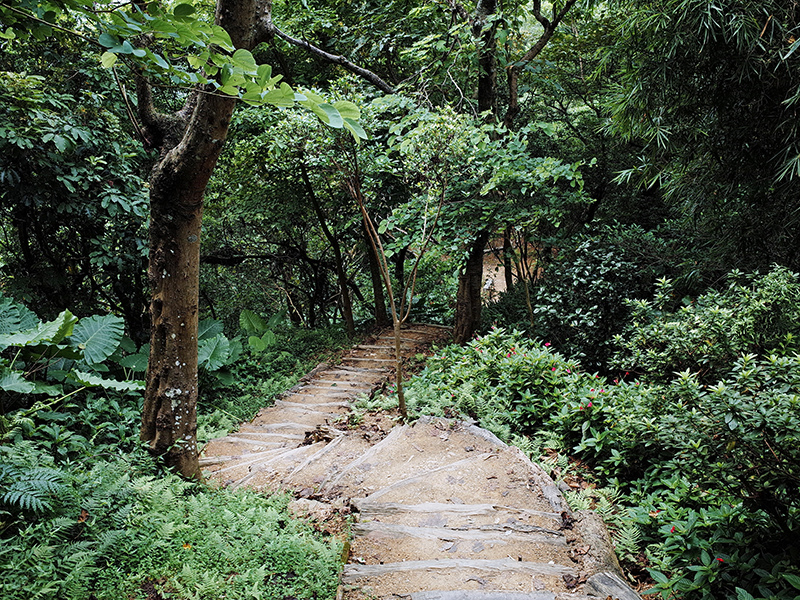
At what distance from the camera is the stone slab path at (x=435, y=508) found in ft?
7.61

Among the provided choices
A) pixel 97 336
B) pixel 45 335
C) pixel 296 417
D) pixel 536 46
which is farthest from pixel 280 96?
pixel 536 46

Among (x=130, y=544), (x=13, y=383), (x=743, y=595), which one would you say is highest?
(x=13, y=383)

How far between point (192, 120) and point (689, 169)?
597 cm

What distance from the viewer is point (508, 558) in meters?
2.48

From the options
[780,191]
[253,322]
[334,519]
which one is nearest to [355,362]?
[253,322]

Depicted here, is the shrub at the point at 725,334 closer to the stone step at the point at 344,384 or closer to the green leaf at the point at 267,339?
the stone step at the point at 344,384

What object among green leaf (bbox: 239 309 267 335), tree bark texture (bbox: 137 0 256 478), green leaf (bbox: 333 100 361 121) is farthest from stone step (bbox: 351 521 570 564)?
green leaf (bbox: 239 309 267 335)

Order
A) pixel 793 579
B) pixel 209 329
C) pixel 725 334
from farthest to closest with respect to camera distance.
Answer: pixel 209 329 < pixel 725 334 < pixel 793 579

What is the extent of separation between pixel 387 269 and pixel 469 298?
251cm

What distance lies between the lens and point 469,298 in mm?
7219

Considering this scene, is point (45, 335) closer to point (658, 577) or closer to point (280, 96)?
point (280, 96)

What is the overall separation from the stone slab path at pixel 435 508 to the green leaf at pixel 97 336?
1.52 metres

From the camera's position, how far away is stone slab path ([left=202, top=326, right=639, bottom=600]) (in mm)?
2320

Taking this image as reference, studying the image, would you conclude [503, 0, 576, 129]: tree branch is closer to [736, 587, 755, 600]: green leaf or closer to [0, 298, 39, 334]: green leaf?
[736, 587, 755, 600]: green leaf
